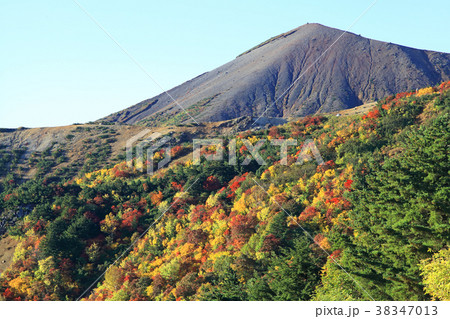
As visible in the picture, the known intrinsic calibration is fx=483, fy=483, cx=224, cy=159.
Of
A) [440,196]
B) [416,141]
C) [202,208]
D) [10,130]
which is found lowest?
[202,208]

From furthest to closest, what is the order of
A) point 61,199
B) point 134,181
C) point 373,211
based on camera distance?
point 134,181, point 61,199, point 373,211

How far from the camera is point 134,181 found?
8269 cm

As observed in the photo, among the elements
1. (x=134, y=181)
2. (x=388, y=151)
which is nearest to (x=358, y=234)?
(x=388, y=151)

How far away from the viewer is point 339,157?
219 feet

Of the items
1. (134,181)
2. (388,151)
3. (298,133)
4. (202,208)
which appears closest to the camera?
(388,151)

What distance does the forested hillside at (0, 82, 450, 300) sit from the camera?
27828 millimetres

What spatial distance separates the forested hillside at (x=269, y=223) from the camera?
1096 inches

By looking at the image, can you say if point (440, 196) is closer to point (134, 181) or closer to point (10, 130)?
point (134, 181)

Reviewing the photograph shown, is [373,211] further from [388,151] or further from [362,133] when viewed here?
[362,133]

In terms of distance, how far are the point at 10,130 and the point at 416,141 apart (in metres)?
141

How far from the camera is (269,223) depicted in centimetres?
5044

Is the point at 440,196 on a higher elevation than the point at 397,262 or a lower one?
higher

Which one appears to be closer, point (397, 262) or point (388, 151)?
point (397, 262)

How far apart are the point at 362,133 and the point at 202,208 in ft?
86.4
